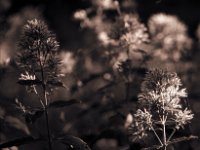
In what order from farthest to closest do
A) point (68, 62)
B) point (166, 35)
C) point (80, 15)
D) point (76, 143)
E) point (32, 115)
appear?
1. point (80, 15)
2. point (166, 35)
3. point (68, 62)
4. point (32, 115)
5. point (76, 143)

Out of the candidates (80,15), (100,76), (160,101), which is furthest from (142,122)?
(80,15)

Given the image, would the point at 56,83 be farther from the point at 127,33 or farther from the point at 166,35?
the point at 166,35

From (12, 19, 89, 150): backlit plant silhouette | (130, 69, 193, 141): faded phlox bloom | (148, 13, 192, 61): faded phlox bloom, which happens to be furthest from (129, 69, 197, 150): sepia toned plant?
(148, 13, 192, 61): faded phlox bloom

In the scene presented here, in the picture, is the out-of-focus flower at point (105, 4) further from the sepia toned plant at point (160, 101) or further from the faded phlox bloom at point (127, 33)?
the sepia toned plant at point (160, 101)

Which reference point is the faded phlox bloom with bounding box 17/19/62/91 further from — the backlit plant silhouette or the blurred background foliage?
the blurred background foliage

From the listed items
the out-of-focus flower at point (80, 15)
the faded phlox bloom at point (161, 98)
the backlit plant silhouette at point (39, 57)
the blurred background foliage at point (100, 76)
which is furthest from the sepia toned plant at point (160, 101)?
the out-of-focus flower at point (80, 15)
